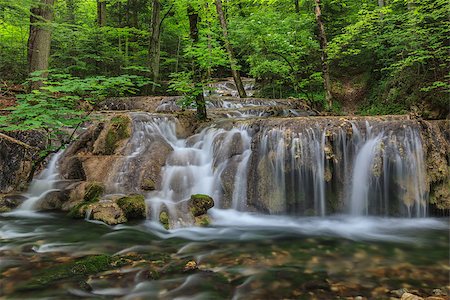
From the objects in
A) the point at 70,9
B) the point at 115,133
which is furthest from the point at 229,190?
the point at 70,9

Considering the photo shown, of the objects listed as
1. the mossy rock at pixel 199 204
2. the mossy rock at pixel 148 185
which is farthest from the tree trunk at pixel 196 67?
the mossy rock at pixel 199 204

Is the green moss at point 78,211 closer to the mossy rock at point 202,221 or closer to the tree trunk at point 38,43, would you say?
the mossy rock at point 202,221

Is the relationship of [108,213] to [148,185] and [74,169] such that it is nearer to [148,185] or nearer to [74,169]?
[148,185]

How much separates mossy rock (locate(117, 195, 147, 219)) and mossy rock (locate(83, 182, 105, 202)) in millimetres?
755

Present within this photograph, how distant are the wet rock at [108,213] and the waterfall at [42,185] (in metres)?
1.77

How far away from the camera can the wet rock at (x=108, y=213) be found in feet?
19.7

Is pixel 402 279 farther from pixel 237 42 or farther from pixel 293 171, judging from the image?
pixel 237 42

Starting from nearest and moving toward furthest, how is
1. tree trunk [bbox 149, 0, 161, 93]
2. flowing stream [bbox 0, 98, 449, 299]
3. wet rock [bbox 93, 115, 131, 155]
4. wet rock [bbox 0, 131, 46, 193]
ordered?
flowing stream [bbox 0, 98, 449, 299] < wet rock [bbox 0, 131, 46, 193] < wet rock [bbox 93, 115, 131, 155] < tree trunk [bbox 149, 0, 161, 93]

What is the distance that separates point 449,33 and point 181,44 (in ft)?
42.2

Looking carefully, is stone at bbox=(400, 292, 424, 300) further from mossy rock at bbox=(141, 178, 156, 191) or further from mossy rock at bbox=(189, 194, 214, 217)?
mossy rock at bbox=(141, 178, 156, 191)

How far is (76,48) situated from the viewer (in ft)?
43.2

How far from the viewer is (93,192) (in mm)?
6871

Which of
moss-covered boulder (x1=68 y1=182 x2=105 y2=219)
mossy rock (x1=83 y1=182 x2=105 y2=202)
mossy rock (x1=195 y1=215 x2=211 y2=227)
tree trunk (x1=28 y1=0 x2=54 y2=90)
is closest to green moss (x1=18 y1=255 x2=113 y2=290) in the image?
mossy rock (x1=195 y1=215 x2=211 y2=227)

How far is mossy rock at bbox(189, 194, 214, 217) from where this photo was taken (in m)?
6.45
